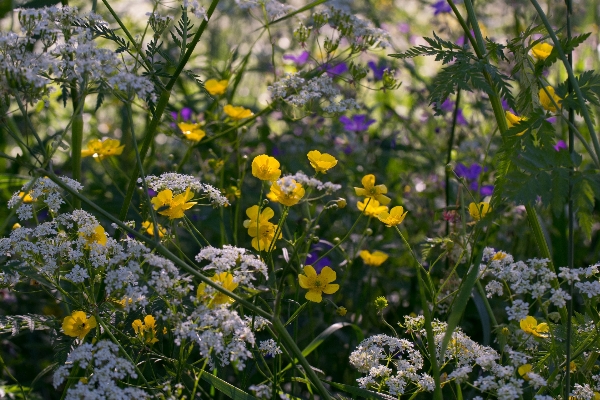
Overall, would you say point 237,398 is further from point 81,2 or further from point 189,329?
point 81,2

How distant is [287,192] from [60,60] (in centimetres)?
56

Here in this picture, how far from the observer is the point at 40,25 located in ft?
4.32

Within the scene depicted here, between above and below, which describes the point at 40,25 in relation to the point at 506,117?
below

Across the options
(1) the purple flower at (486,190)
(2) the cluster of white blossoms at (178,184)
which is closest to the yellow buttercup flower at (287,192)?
(2) the cluster of white blossoms at (178,184)

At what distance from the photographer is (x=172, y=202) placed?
1.47 metres

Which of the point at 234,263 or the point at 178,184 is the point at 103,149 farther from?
the point at 234,263

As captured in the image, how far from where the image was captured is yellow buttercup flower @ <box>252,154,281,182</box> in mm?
1564

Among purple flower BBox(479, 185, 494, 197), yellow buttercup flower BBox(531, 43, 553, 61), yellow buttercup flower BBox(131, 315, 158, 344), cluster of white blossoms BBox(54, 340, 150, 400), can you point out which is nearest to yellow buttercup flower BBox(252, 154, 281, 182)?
yellow buttercup flower BBox(131, 315, 158, 344)

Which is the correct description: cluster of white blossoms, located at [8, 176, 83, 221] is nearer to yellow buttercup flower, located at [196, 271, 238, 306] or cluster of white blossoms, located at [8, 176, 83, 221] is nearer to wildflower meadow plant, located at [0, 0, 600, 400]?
wildflower meadow plant, located at [0, 0, 600, 400]

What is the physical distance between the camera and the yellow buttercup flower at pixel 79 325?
1.36m

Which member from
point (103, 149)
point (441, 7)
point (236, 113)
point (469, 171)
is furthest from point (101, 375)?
point (441, 7)

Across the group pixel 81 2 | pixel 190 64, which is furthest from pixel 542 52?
pixel 81 2

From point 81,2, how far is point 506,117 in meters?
2.81

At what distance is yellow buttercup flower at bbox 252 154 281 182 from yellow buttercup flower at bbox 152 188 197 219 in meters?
0.18
